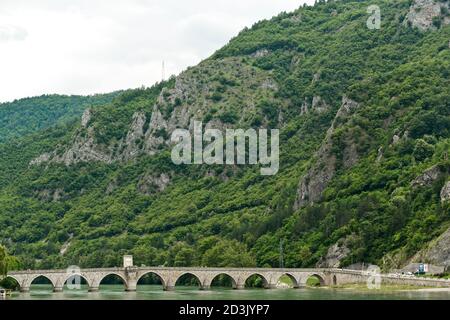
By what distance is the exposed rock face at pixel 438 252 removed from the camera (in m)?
125

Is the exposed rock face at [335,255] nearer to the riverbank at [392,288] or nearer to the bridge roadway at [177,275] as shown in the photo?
the bridge roadway at [177,275]

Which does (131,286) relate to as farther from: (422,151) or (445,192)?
(422,151)

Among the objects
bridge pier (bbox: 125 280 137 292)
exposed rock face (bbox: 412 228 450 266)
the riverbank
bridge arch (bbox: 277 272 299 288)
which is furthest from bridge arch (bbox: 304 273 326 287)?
bridge pier (bbox: 125 280 137 292)

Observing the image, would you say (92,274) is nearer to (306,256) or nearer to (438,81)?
(306,256)

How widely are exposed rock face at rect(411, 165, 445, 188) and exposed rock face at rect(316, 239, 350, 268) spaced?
14.4 meters

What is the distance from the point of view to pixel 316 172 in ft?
614

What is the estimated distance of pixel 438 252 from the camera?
12775 centimetres

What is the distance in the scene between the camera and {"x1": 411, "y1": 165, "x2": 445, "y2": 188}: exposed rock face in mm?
153500

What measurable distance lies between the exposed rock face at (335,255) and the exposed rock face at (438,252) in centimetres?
2056

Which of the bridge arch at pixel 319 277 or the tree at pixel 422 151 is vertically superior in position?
the tree at pixel 422 151

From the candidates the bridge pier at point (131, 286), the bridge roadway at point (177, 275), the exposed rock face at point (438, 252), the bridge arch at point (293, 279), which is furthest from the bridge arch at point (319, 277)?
the bridge pier at point (131, 286)

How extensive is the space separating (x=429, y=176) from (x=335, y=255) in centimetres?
1841
